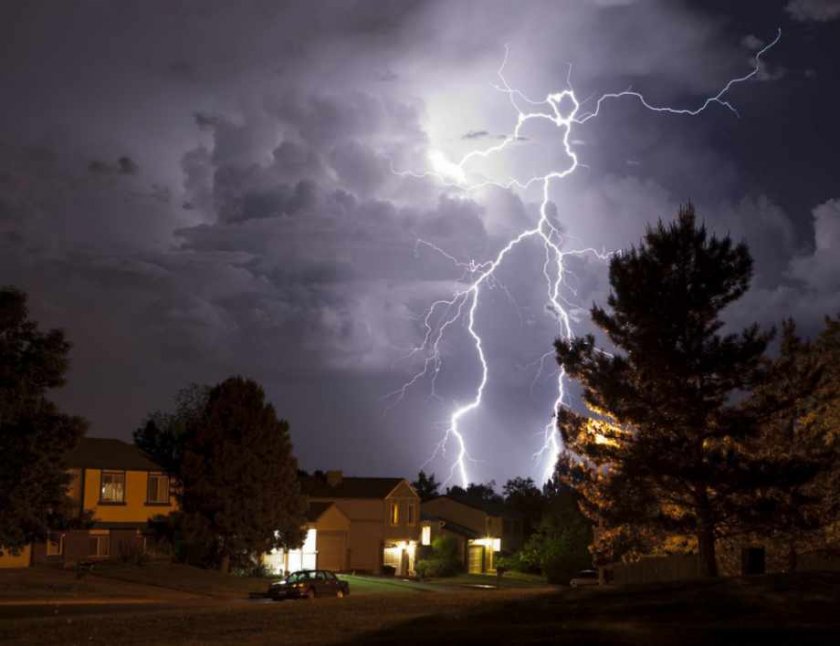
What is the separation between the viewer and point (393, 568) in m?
67.4

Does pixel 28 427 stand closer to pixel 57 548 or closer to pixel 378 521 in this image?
pixel 57 548

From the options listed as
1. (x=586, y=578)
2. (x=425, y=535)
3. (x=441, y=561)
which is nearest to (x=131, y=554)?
(x=586, y=578)

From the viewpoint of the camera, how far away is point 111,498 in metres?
54.1

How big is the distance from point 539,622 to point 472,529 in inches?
2381

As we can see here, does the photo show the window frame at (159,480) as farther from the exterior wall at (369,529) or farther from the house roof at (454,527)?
the house roof at (454,527)

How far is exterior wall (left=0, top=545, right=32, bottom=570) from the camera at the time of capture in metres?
46.7

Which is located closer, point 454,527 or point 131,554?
point 131,554

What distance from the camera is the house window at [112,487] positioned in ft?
176

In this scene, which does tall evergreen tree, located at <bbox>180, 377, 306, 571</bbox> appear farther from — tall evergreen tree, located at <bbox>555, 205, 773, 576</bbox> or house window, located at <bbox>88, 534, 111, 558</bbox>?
tall evergreen tree, located at <bbox>555, 205, 773, 576</bbox>

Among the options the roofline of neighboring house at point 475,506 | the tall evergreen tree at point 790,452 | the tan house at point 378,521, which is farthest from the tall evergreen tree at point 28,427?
the roofline of neighboring house at point 475,506

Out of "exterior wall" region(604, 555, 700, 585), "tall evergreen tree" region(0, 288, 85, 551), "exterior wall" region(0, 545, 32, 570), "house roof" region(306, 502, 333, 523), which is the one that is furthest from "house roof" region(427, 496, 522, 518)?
"tall evergreen tree" region(0, 288, 85, 551)

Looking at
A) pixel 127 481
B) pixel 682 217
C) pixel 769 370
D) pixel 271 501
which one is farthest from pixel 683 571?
pixel 127 481

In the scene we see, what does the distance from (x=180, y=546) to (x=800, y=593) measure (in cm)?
3601

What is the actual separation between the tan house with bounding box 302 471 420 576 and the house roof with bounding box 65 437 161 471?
12926mm
